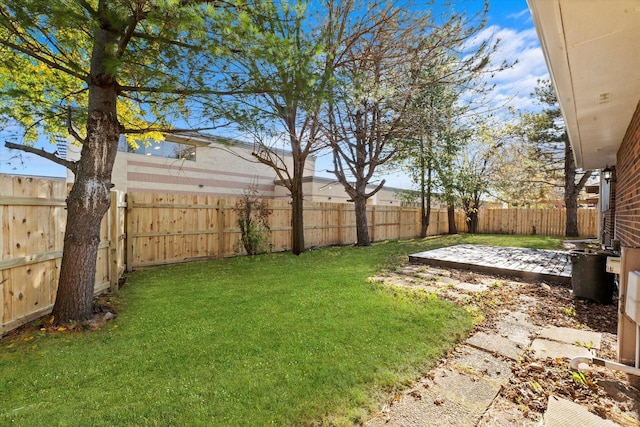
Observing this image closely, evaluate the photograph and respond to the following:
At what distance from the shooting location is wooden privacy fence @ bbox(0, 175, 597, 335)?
2996mm

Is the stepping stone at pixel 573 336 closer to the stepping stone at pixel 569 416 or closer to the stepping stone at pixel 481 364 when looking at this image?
the stepping stone at pixel 481 364

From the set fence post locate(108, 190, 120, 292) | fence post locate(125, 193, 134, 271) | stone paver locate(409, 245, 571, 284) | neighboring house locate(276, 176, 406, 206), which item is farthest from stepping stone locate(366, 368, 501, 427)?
neighboring house locate(276, 176, 406, 206)

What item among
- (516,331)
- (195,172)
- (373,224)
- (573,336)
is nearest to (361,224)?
(373,224)

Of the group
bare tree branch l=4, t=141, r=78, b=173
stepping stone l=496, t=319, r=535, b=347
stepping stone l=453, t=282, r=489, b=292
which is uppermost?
bare tree branch l=4, t=141, r=78, b=173

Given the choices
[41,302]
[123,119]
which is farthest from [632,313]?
[123,119]

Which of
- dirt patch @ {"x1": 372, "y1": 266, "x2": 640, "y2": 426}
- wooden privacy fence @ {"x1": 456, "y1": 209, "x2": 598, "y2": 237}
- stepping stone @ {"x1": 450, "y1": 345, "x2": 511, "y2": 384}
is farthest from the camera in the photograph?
wooden privacy fence @ {"x1": 456, "y1": 209, "x2": 598, "y2": 237}

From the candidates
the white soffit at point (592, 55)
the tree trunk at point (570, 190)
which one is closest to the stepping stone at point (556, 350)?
the white soffit at point (592, 55)

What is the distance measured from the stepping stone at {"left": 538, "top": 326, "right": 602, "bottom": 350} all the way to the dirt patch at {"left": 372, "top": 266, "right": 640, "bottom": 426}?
0.05 m

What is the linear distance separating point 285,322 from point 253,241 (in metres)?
4.80

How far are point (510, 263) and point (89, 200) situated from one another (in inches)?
284

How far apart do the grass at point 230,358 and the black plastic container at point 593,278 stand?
1.91 meters

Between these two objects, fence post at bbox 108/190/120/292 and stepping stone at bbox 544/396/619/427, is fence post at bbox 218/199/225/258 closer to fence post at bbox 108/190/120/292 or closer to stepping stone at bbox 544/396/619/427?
fence post at bbox 108/190/120/292

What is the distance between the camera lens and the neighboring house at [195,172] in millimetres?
14531

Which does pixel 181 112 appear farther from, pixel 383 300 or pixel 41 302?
pixel 383 300
